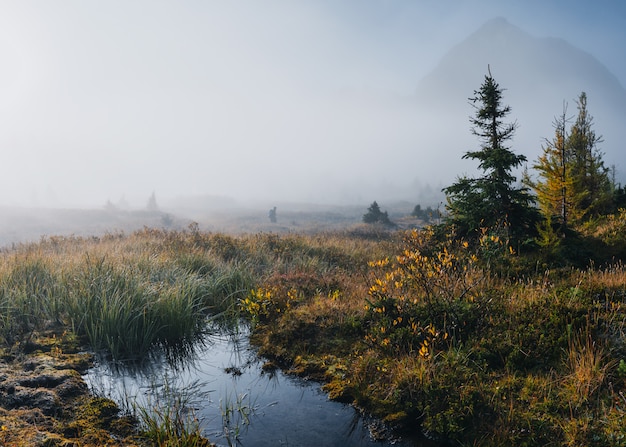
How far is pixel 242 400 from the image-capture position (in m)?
5.29

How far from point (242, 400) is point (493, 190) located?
892cm

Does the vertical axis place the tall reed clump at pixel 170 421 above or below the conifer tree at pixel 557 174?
below

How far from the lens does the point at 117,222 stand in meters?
52.3

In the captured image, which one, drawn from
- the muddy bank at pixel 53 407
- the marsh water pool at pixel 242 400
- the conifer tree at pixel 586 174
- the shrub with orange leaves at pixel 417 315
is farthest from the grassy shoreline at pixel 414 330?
the conifer tree at pixel 586 174

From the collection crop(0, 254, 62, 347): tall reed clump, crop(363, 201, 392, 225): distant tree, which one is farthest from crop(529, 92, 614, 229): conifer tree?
crop(363, 201, 392, 225): distant tree

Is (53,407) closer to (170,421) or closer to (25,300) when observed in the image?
(170,421)

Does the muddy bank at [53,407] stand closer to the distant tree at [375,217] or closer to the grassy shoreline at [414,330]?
the grassy shoreline at [414,330]

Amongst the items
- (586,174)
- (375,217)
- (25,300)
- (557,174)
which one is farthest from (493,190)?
(375,217)

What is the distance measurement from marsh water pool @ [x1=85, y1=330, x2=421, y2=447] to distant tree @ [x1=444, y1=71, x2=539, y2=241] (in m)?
7.12

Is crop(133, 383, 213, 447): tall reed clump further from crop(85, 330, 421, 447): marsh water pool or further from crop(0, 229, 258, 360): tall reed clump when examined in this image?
crop(0, 229, 258, 360): tall reed clump

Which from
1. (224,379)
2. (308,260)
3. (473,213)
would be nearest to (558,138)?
(473,213)

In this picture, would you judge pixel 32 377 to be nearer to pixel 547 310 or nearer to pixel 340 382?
pixel 340 382

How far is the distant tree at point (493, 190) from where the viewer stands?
440 inches

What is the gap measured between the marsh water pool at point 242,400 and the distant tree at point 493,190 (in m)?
7.12
